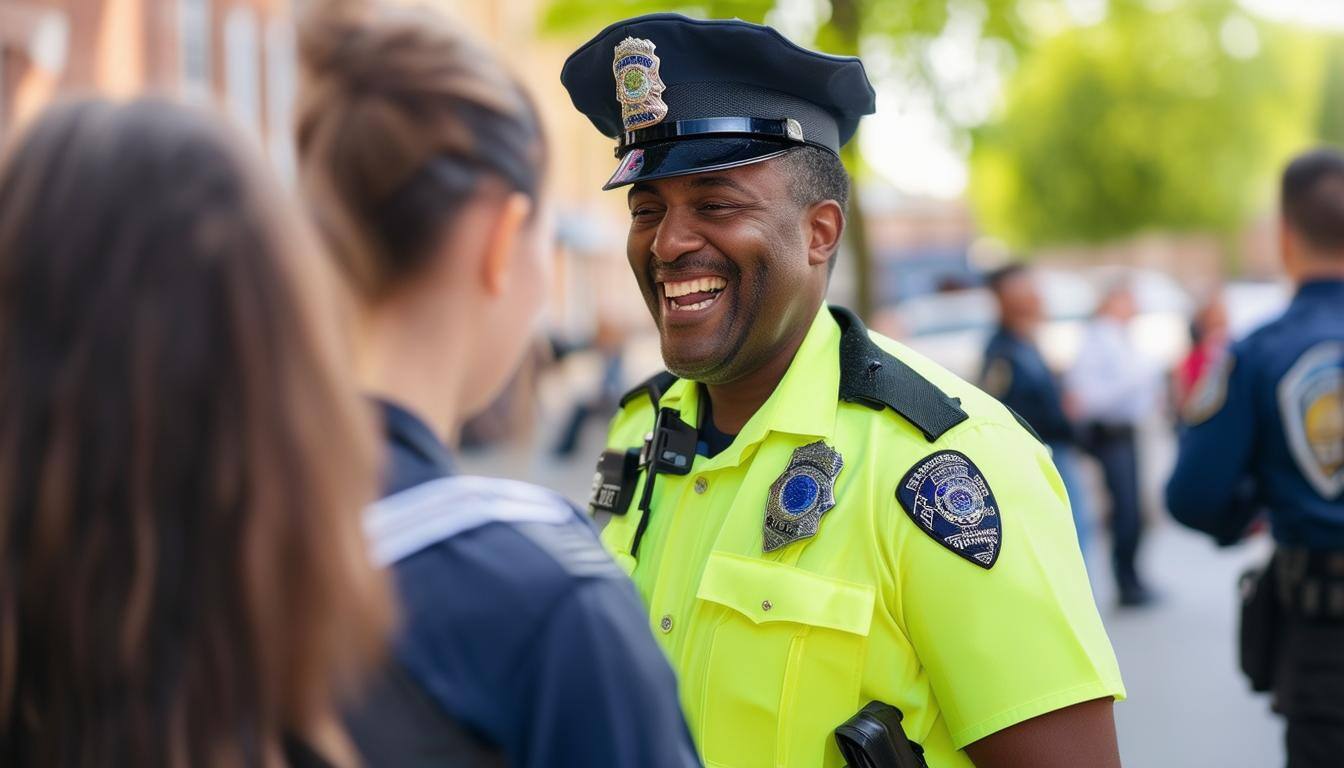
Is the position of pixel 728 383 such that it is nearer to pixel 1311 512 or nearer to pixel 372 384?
pixel 372 384

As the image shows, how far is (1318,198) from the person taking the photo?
3.75m

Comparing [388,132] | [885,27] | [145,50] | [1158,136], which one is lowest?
[388,132]

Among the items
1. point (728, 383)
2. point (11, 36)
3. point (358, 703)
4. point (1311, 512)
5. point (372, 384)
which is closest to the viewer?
point (358, 703)

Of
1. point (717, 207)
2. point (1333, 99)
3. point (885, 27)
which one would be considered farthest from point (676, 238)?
point (1333, 99)

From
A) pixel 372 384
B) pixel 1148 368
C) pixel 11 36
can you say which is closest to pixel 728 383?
pixel 372 384

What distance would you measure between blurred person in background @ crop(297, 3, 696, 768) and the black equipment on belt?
606mm

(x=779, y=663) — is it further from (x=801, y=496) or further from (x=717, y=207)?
(x=717, y=207)

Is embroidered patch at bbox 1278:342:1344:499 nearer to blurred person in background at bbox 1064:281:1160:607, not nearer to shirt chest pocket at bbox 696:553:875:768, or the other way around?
shirt chest pocket at bbox 696:553:875:768

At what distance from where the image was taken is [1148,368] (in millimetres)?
9305

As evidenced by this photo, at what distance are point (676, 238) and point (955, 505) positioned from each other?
26.0 inches

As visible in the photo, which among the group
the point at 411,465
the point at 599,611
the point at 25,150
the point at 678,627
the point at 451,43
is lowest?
the point at 678,627

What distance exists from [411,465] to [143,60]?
16017mm

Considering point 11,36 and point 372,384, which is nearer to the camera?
point 372,384

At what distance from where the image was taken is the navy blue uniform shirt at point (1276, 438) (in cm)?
345
